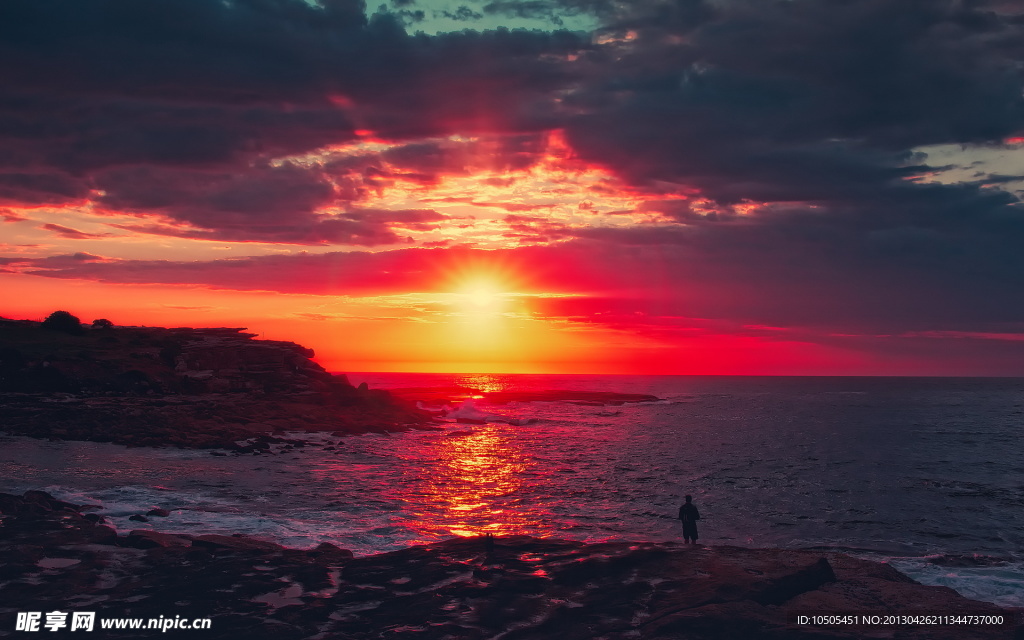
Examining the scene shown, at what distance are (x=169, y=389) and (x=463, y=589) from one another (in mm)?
52004

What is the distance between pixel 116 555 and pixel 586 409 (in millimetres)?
113542

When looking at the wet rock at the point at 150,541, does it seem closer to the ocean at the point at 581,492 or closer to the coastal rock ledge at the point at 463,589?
the coastal rock ledge at the point at 463,589

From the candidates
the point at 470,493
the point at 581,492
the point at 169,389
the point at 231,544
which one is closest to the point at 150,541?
the point at 231,544

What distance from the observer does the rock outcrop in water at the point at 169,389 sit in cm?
4762

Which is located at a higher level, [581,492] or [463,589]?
[463,589]

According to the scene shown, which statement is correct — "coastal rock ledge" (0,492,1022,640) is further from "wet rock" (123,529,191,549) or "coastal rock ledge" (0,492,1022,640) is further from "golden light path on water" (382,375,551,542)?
"golden light path on water" (382,375,551,542)

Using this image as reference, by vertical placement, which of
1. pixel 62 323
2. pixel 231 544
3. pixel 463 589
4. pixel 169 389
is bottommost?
pixel 463 589

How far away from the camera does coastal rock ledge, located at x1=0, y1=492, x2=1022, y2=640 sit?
1532 cm

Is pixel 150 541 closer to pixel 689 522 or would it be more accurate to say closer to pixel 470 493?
pixel 689 522

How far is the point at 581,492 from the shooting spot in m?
40.3

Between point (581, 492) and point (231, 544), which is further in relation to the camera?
point (581, 492)

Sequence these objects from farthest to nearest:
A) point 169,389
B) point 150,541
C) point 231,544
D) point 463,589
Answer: point 169,389 → point 231,544 → point 150,541 → point 463,589

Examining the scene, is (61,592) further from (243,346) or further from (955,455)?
(955,455)

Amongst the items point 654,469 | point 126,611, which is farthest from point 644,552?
point 654,469
